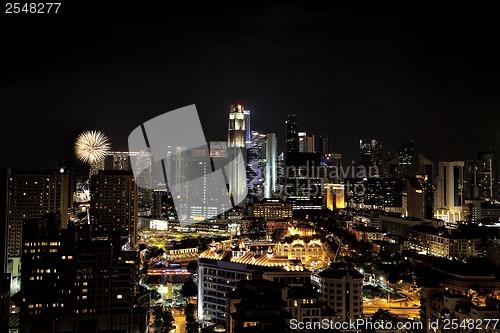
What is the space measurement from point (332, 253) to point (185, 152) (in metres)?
12.0

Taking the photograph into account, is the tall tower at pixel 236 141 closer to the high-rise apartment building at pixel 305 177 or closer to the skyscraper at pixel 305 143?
the high-rise apartment building at pixel 305 177

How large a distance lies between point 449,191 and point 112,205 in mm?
11358

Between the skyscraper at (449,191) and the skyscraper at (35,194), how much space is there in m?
12.2

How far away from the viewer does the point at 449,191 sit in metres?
17.1

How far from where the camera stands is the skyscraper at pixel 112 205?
40.9ft

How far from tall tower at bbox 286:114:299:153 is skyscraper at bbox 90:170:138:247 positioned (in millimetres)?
13380

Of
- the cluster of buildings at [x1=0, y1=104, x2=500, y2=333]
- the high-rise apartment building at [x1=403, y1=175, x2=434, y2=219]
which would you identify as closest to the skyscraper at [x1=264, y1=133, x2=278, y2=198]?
the cluster of buildings at [x1=0, y1=104, x2=500, y2=333]

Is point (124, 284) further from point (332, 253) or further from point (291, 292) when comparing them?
point (332, 253)

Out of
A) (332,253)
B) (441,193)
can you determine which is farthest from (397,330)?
(441,193)

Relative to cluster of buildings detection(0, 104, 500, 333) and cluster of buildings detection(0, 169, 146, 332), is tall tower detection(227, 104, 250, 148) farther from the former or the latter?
cluster of buildings detection(0, 169, 146, 332)

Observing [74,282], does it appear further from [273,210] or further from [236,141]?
[236,141]

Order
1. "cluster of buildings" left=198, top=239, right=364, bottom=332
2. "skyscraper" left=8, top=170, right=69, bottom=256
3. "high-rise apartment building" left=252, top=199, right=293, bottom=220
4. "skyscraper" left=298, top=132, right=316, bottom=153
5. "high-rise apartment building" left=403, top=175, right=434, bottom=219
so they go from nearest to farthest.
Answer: "cluster of buildings" left=198, top=239, right=364, bottom=332 → "skyscraper" left=8, top=170, right=69, bottom=256 → "high-rise apartment building" left=403, top=175, right=434, bottom=219 → "high-rise apartment building" left=252, top=199, right=293, bottom=220 → "skyscraper" left=298, top=132, right=316, bottom=153

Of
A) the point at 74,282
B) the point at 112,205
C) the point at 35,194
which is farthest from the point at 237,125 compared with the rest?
the point at 74,282

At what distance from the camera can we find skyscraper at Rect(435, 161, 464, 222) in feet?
55.4
